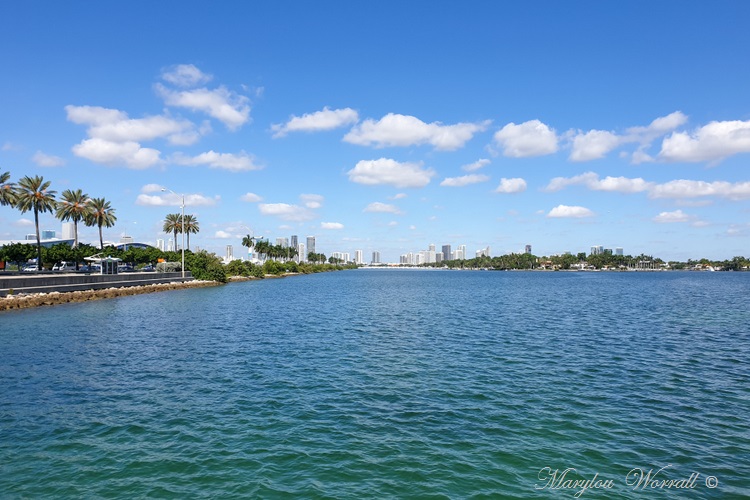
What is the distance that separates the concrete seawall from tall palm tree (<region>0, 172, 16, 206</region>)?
14.0 meters

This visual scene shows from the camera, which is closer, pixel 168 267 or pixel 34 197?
pixel 34 197

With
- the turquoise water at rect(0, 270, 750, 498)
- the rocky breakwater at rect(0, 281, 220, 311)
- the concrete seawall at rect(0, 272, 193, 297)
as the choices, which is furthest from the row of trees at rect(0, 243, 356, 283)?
the turquoise water at rect(0, 270, 750, 498)

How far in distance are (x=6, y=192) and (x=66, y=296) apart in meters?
29.3

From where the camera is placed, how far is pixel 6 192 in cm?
7469

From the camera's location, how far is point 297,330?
41062 millimetres

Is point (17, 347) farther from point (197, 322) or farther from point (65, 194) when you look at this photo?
point (65, 194)

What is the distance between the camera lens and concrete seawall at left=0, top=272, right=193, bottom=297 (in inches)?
2224

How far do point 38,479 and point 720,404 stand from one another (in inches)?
1041

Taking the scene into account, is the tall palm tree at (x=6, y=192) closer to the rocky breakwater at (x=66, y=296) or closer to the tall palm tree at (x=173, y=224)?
the rocky breakwater at (x=66, y=296)

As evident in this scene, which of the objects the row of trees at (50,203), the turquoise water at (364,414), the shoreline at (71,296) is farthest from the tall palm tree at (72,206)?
the turquoise water at (364,414)

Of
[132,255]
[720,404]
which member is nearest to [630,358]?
[720,404]

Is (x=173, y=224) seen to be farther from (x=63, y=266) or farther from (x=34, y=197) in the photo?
(x=34, y=197)

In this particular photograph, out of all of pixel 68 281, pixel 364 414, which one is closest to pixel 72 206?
pixel 68 281

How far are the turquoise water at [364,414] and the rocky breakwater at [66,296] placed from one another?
20.0 meters
